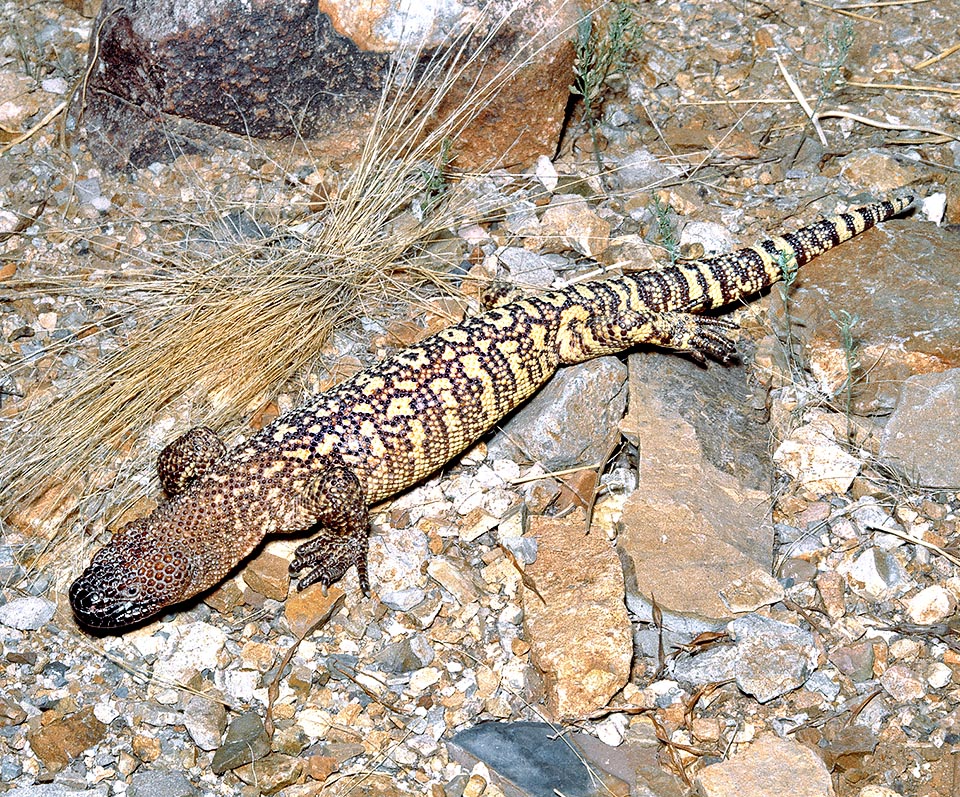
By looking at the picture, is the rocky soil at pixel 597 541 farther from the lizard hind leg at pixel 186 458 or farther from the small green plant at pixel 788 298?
the lizard hind leg at pixel 186 458

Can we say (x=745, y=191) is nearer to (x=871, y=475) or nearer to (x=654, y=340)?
(x=654, y=340)

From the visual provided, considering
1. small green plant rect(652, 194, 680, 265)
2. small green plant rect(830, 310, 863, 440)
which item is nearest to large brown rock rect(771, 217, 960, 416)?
small green plant rect(830, 310, 863, 440)

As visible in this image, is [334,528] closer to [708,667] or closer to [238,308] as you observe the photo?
[238,308]

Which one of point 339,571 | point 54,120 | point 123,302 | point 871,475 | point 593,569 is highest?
point 54,120

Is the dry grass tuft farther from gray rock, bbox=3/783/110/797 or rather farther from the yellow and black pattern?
gray rock, bbox=3/783/110/797

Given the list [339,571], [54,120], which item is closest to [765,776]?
[339,571]

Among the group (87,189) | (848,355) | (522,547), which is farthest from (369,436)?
(87,189)
